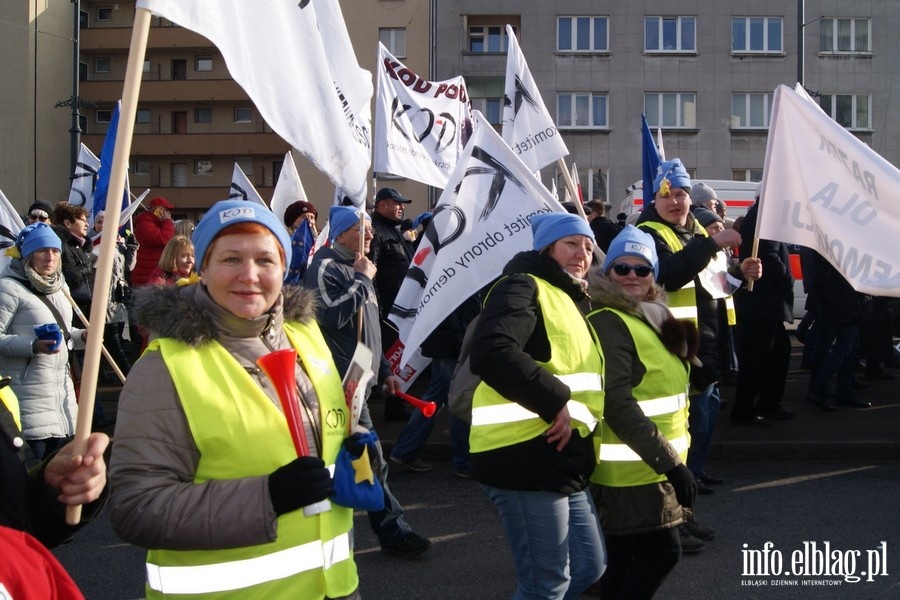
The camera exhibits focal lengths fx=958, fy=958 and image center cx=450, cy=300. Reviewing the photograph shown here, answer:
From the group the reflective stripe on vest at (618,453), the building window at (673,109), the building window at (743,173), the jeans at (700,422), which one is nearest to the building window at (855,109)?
the building window at (743,173)

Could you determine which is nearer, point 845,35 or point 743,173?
A: point 743,173

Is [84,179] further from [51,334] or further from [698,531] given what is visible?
[698,531]

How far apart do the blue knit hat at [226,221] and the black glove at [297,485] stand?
0.63 meters

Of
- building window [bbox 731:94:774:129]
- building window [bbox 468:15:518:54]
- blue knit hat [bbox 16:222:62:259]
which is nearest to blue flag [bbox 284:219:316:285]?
blue knit hat [bbox 16:222:62:259]

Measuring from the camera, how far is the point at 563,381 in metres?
3.51

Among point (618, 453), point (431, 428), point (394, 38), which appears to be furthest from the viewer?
point (394, 38)

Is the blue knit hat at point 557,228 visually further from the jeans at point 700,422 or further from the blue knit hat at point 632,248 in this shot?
the jeans at point 700,422

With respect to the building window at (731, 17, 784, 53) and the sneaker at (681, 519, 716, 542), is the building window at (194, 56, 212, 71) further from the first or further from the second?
the sneaker at (681, 519, 716, 542)

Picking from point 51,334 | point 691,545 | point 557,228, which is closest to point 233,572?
point 557,228

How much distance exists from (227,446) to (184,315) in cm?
35

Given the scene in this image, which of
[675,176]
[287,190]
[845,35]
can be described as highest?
[845,35]

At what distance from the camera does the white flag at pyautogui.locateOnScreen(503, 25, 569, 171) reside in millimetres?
6691

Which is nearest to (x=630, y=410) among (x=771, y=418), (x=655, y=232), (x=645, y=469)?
(x=645, y=469)

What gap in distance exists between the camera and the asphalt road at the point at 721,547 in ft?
15.7
